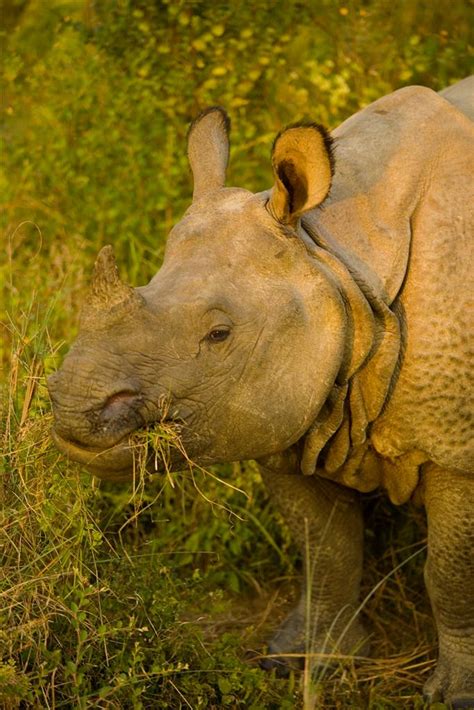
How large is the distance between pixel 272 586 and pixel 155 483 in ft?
2.52

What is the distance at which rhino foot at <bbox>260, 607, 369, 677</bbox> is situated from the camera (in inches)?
230

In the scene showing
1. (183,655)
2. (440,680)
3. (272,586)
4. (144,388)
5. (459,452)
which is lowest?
(272,586)

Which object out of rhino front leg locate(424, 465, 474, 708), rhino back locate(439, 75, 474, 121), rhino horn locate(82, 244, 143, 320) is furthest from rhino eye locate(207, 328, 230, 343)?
rhino back locate(439, 75, 474, 121)

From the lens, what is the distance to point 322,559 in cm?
587

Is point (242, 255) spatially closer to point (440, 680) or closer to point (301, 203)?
point (301, 203)

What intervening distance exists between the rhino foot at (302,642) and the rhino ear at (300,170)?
1922mm

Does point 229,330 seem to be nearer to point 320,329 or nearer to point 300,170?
point 320,329

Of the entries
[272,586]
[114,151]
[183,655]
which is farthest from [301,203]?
[114,151]

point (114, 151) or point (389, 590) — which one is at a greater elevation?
point (114, 151)

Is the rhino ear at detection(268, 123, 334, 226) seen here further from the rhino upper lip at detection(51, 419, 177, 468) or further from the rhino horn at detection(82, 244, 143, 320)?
the rhino upper lip at detection(51, 419, 177, 468)

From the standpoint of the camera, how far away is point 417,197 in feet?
16.4

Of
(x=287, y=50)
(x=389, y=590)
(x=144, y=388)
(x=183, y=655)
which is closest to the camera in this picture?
(x=144, y=388)

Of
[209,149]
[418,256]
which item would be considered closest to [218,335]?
[418,256]

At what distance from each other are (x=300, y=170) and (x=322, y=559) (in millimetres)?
1844
